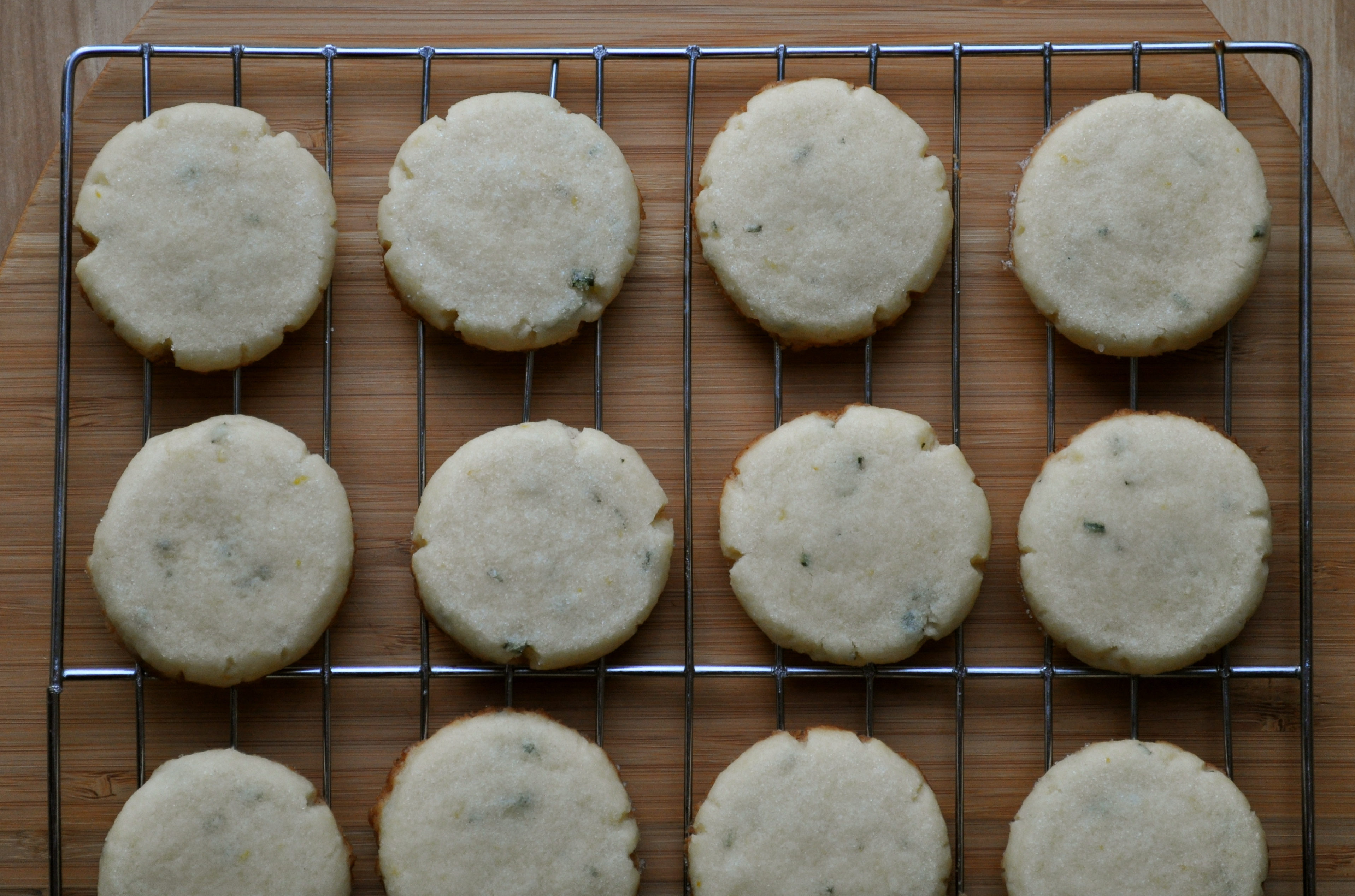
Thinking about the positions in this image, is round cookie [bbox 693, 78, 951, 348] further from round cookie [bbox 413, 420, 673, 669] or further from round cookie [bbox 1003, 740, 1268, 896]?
round cookie [bbox 1003, 740, 1268, 896]

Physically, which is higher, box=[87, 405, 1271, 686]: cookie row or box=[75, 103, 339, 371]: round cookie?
box=[75, 103, 339, 371]: round cookie

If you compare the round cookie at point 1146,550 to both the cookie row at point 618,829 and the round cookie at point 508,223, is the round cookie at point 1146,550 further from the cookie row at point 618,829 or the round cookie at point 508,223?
the round cookie at point 508,223

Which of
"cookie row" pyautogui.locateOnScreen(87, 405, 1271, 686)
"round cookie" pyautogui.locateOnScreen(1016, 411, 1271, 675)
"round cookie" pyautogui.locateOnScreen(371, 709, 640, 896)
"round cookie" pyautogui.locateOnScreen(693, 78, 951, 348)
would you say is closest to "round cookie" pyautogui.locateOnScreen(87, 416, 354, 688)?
"cookie row" pyautogui.locateOnScreen(87, 405, 1271, 686)

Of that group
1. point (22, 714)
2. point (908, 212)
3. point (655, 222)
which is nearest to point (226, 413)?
→ point (22, 714)

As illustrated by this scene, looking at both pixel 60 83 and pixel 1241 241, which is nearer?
pixel 1241 241

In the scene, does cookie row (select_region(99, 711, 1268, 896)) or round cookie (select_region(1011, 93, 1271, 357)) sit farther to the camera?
round cookie (select_region(1011, 93, 1271, 357))

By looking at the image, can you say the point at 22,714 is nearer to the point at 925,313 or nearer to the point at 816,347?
the point at 816,347

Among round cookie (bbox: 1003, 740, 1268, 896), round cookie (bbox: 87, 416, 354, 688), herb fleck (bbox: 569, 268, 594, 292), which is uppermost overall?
herb fleck (bbox: 569, 268, 594, 292)

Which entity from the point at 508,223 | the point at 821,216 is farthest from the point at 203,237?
the point at 821,216
